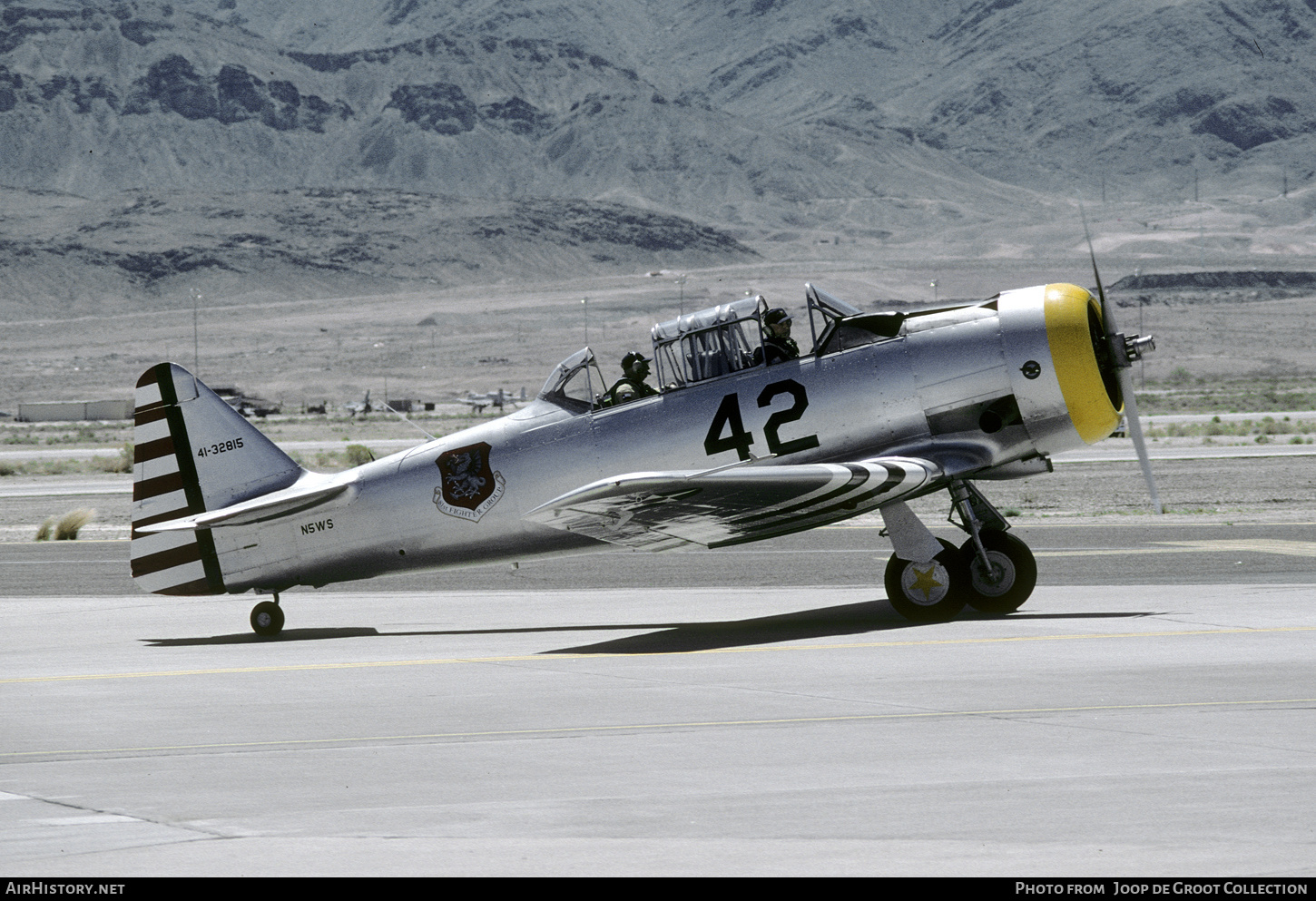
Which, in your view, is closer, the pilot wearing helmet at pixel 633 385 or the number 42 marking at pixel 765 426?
the number 42 marking at pixel 765 426

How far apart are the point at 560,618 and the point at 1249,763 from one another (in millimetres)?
9540

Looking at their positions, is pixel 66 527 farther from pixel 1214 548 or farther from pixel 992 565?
pixel 992 565

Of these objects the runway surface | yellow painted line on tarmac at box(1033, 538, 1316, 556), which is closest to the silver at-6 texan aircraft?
the runway surface

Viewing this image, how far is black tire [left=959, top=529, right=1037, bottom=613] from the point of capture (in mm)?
15344

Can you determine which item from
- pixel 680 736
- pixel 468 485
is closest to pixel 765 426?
pixel 468 485

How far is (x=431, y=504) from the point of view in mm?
16156

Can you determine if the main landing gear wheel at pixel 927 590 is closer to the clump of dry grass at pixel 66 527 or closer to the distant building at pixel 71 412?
the clump of dry grass at pixel 66 527

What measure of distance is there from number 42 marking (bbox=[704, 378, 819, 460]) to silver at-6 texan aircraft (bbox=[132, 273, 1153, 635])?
0.05ft

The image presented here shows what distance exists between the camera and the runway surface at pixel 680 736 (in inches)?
278

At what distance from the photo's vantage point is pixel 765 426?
15.2m

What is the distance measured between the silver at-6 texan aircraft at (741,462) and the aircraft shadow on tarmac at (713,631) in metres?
0.34

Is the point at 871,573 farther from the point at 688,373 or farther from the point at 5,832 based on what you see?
the point at 5,832

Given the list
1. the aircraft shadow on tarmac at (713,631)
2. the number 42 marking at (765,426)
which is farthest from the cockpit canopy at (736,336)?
the aircraft shadow on tarmac at (713,631)

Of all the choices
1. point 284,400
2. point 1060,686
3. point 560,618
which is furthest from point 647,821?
point 284,400
